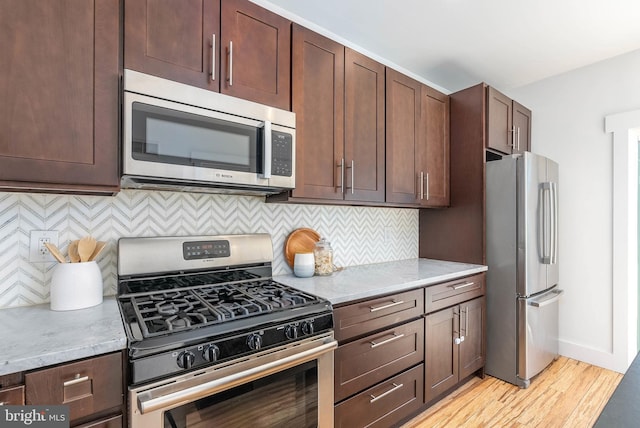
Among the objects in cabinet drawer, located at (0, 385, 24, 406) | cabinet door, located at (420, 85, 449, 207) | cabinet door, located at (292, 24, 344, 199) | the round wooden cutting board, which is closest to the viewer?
cabinet drawer, located at (0, 385, 24, 406)

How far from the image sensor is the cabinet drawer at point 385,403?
5.09 ft

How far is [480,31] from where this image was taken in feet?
7.23

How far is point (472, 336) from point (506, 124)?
1773 mm

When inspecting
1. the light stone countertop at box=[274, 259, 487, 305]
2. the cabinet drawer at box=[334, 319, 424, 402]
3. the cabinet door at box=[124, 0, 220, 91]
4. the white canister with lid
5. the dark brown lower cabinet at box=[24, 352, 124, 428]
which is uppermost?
the cabinet door at box=[124, 0, 220, 91]

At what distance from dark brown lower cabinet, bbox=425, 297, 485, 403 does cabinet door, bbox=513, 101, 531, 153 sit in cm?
148

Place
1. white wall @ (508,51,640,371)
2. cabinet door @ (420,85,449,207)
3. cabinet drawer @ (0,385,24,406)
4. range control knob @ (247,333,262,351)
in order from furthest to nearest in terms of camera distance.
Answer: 1. white wall @ (508,51,640,371)
2. cabinet door @ (420,85,449,207)
3. range control knob @ (247,333,262,351)
4. cabinet drawer @ (0,385,24,406)

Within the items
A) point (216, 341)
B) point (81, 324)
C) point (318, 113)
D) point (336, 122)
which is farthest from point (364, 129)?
point (81, 324)

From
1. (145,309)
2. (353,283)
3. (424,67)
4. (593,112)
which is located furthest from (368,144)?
(593,112)

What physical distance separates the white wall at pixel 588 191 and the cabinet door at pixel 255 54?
267 cm

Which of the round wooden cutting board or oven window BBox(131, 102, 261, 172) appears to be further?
the round wooden cutting board

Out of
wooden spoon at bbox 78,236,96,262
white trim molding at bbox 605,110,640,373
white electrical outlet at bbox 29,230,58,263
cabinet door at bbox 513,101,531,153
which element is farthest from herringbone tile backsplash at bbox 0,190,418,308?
white trim molding at bbox 605,110,640,373

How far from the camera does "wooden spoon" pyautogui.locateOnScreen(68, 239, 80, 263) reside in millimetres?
1308

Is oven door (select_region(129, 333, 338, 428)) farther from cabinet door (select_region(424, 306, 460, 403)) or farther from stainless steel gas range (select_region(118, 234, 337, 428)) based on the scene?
cabinet door (select_region(424, 306, 460, 403))

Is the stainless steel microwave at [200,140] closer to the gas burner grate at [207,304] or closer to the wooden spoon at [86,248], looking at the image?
the wooden spoon at [86,248]
